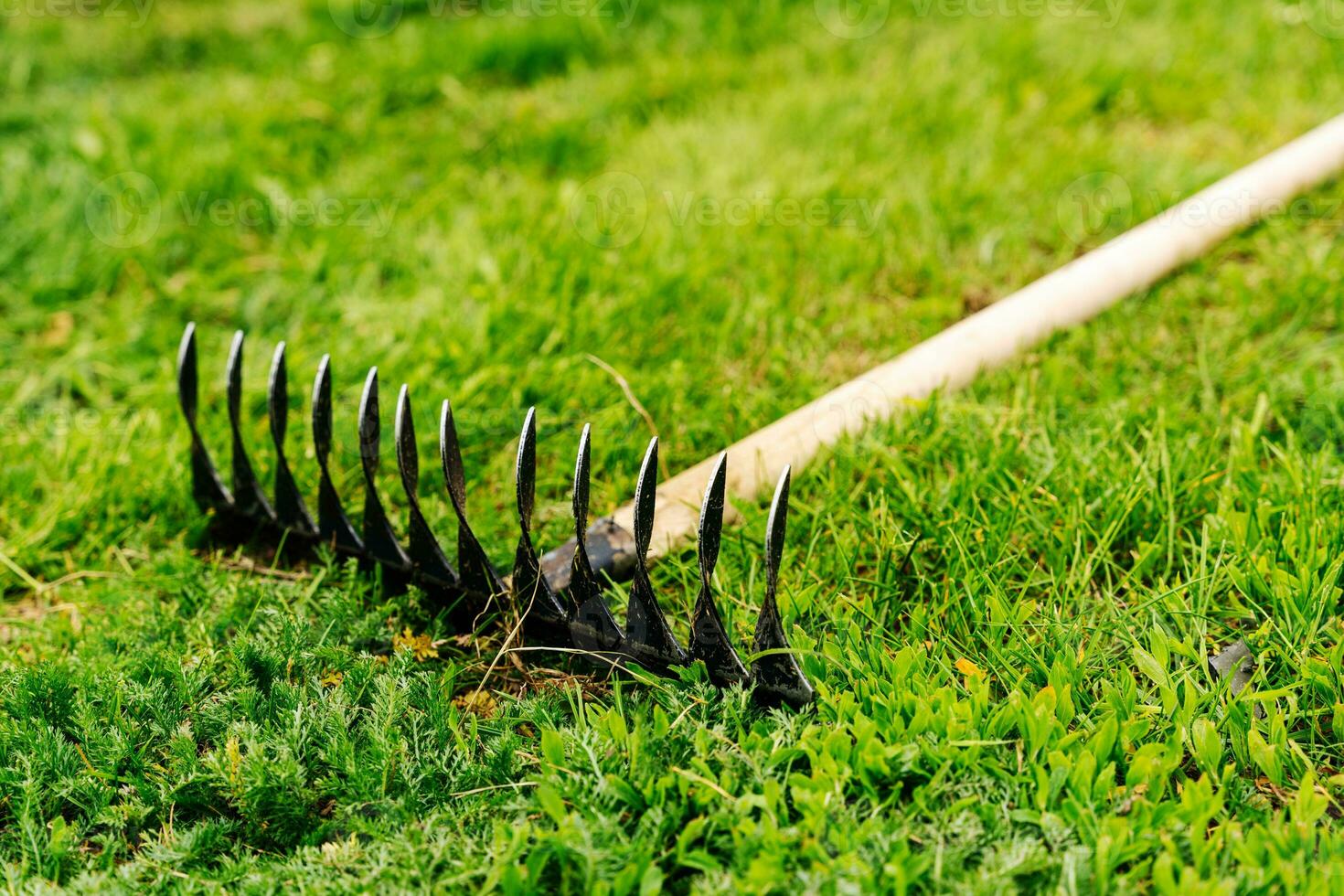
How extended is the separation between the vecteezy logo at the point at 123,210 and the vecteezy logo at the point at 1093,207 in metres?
2.96

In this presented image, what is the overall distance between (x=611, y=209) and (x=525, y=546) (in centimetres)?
188

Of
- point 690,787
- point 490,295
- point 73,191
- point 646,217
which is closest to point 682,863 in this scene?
point 690,787

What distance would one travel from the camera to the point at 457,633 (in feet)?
6.68

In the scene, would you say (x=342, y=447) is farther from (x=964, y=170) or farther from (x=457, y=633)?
(x=964, y=170)

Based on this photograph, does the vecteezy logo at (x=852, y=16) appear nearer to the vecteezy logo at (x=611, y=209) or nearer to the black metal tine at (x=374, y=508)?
the vecteezy logo at (x=611, y=209)

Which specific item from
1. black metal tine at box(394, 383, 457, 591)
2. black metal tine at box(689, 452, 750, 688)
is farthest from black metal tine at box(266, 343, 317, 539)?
black metal tine at box(689, 452, 750, 688)

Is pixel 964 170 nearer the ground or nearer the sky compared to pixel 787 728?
nearer the sky

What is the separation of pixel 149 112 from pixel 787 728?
349cm

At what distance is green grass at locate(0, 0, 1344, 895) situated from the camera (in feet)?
5.08

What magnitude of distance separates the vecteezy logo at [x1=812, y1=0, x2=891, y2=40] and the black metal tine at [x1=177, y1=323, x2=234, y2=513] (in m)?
3.33

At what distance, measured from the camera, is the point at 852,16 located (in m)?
4.67
